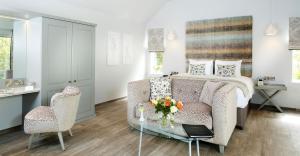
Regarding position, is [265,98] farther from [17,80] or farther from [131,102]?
[17,80]

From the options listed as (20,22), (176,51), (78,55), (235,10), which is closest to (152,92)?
(78,55)

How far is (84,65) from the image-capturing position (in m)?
4.04

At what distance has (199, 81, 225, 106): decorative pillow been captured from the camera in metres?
3.28

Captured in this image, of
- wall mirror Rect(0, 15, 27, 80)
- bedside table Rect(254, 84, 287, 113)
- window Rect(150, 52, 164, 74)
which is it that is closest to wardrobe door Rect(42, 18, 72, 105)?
wall mirror Rect(0, 15, 27, 80)

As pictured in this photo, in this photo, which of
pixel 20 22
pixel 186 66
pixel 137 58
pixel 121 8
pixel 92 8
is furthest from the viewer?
pixel 137 58

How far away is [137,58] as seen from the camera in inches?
263

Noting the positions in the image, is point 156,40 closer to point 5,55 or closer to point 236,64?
point 236,64

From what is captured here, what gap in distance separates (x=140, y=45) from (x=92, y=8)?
224cm

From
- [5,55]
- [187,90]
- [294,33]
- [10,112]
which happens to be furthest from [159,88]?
[294,33]

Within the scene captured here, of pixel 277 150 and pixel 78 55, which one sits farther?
pixel 78 55

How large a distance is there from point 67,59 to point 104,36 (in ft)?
5.98

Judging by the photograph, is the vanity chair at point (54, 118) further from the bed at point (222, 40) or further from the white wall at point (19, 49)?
the bed at point (222, 40)

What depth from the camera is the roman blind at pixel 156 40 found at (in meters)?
6.70

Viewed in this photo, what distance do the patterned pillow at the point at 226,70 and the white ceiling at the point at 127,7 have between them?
2.79 m
